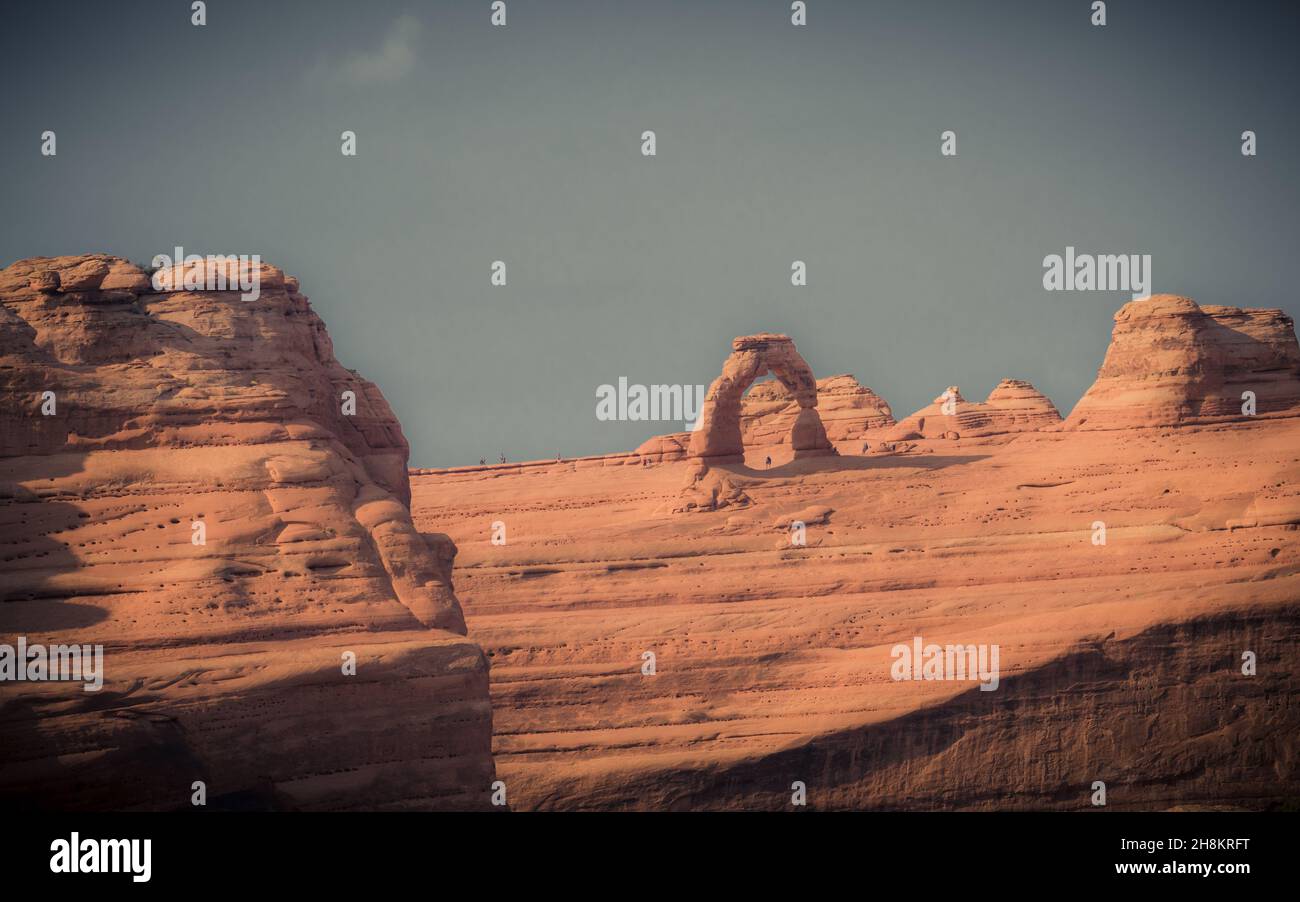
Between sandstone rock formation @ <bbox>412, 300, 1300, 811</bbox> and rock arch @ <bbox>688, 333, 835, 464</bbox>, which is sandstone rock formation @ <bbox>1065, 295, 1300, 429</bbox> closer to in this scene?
sandstone rock formation @ <bbox>412, 300, 1300, 811</bbox>

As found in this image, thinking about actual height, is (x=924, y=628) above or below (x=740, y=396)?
below

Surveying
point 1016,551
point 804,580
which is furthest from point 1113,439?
point 804,580

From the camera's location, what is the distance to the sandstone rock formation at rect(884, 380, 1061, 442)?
8956 cm

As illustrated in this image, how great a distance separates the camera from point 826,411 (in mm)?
97250

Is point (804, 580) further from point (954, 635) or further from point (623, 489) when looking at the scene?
point (623, 489)

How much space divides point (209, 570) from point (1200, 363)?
3904 centimetres

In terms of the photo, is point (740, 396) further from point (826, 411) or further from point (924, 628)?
point (826, 411)

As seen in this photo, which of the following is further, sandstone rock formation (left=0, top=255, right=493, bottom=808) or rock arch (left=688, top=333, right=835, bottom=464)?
rock arch (left=688, top=333, right=835, bottom=464)

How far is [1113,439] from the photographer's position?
68.4 m

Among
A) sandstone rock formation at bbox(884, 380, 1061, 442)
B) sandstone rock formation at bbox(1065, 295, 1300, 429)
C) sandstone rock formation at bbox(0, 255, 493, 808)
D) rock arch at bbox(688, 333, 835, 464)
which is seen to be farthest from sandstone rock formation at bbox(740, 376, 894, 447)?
sandstone rock formation at bbox(0, 255, 493, 808)

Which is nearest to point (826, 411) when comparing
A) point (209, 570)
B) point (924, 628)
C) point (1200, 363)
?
point (1200, 363)

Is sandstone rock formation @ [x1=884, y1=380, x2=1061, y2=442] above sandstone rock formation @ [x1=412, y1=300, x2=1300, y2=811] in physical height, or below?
above

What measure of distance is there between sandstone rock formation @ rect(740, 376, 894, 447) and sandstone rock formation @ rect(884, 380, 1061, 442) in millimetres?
1953

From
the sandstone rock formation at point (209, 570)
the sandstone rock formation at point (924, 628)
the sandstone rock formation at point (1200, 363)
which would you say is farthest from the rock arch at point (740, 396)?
the sandstone rock formation at point (209, 570)
